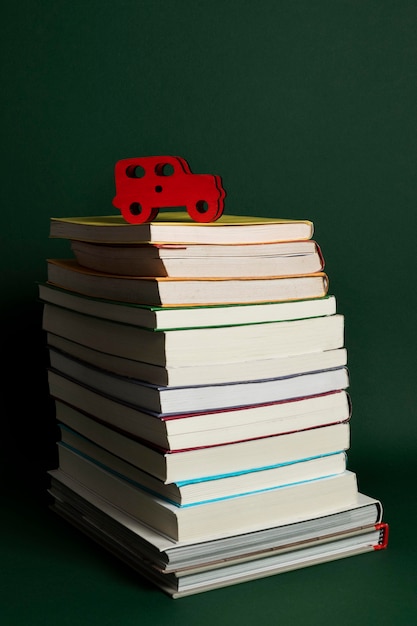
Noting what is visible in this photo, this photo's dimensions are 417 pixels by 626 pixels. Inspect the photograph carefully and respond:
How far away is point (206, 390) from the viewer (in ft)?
4.49

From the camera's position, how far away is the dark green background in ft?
5.94

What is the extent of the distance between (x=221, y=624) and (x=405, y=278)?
929mm

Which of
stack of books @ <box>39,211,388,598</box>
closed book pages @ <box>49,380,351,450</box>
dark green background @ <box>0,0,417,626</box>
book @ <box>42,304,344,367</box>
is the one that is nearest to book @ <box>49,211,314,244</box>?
stack of books @ <box>39,211,388,598</box>

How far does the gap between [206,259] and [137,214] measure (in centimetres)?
16

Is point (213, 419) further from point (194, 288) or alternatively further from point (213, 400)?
point (194, 288)

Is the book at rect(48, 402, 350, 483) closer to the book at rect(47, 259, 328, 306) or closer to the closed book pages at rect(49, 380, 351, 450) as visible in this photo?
the closed book pages at rect(49, 380, 351, 450)

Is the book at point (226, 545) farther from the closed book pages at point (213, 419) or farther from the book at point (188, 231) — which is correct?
the book at point (188, 231)

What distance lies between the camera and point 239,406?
1400 millimetres

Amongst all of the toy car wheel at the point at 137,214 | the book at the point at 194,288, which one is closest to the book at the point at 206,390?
the book at the point at 194,288

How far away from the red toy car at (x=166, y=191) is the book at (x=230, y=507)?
40cm

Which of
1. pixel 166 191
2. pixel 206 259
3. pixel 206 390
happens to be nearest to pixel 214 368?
pixel 206 390

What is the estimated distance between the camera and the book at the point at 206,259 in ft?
4.44

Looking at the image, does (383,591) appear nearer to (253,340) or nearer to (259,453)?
(259,453)

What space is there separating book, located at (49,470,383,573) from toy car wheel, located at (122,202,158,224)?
1.43 ft
